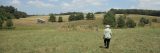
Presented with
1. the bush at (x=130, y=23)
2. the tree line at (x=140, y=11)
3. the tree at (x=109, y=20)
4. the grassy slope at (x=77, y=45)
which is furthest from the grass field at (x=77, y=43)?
the tree line at (x=140, y=11)

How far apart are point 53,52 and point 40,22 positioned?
327 ft

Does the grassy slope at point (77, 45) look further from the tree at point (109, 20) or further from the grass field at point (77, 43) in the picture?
the tree at point (109, 20)

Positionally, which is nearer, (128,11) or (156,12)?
(156,12)

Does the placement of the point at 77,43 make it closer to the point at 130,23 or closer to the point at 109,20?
the point at 109,20

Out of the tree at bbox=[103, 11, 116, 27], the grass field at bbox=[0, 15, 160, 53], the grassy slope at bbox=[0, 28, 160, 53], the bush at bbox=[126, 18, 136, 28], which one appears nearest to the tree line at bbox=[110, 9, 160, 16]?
the bush at bbox=[126, 18, 136, 28]

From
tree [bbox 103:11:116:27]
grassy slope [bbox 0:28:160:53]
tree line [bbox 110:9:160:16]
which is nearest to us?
grassy slope [bbox 0:28:160:53]

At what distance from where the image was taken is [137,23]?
12481cm

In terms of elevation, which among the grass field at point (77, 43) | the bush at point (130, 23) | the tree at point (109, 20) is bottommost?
the bush at point (130, 23)

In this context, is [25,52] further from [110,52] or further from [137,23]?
[137,23]

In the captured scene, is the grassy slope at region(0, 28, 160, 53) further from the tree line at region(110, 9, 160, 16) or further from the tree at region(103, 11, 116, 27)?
the tree line at region(110, 9, 160, 16)

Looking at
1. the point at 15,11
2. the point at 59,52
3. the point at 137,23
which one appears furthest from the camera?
the point at 15,11

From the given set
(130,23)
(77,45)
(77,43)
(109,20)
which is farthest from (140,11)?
(77,45)

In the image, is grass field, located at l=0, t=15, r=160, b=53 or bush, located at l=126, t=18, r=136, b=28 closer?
grass field, located at l=0, t=15, r=160, b=53

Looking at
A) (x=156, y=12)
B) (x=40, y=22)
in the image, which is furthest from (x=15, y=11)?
(x=156, y=12)
